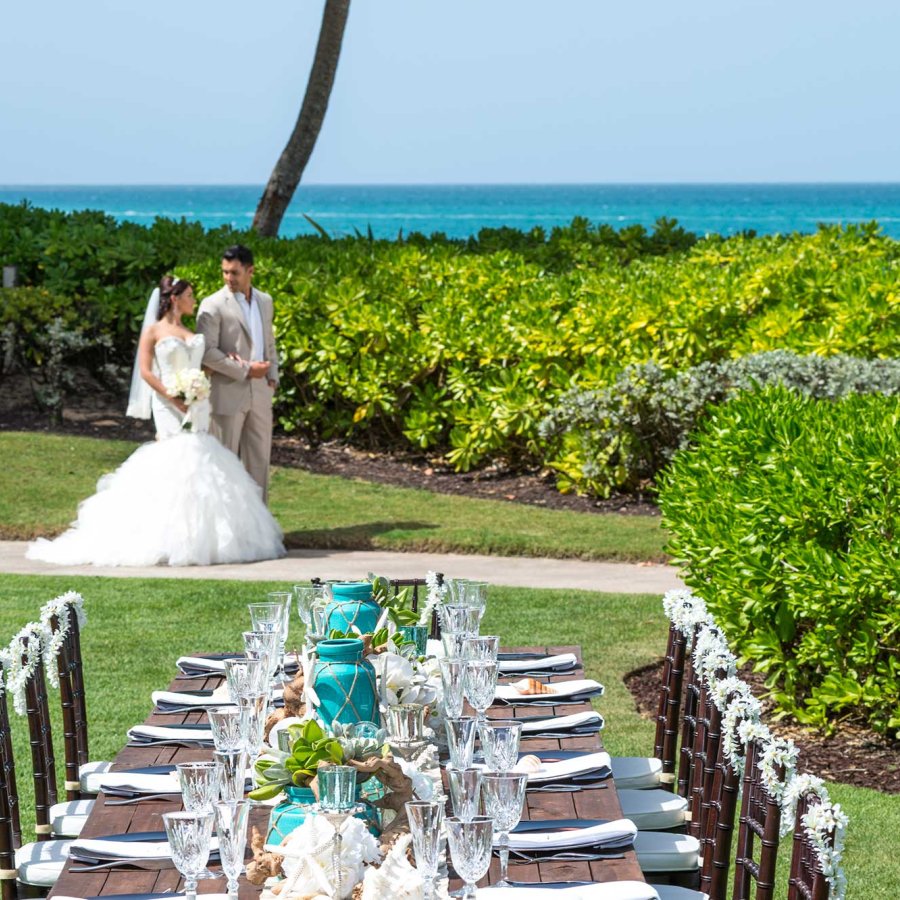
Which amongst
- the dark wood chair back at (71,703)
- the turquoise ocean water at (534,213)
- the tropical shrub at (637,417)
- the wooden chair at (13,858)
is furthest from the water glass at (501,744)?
the turquoise ocean water at (534,213)

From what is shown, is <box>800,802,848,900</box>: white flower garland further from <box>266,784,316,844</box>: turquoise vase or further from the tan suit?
the tan suit

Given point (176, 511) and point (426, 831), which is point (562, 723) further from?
point (176, 511)

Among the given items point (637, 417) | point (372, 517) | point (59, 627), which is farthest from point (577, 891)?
point (637, 417)

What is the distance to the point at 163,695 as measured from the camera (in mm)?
4613

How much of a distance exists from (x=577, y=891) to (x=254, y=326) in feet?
26.4

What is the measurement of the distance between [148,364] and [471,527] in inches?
106

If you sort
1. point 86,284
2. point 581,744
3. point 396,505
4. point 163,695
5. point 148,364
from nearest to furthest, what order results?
point 581,744, point 163,695, point 148,364, point 396,505, point 86,284

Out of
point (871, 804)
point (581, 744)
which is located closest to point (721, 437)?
point (871, 804)

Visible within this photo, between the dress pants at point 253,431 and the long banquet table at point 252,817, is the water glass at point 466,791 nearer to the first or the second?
the long banquet table at point 252,817

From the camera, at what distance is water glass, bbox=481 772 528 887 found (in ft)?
9.50

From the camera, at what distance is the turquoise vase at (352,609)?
3822 millimetres

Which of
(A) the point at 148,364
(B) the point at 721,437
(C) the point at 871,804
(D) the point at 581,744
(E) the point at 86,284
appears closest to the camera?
(D) the point at 581,744

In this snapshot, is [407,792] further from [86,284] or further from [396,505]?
[86,284]

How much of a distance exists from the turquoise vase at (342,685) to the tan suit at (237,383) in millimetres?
7468
